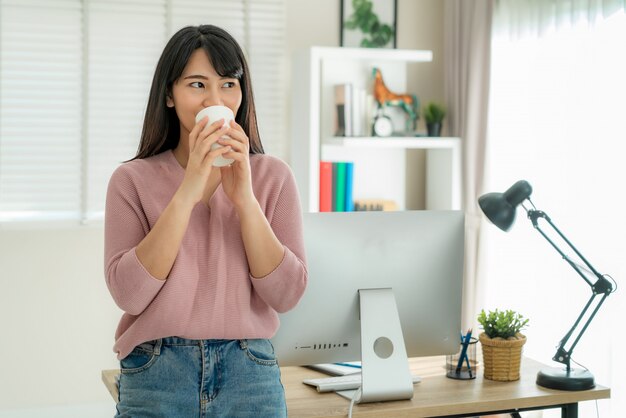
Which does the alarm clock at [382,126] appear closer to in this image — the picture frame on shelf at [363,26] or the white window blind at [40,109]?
the picture frame on shelf at [363,26]

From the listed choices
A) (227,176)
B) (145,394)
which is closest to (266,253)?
(227,176)

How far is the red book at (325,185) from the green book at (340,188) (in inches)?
1.3

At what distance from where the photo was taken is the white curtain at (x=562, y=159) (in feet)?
9.97

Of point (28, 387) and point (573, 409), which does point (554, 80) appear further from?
point (28, 387)

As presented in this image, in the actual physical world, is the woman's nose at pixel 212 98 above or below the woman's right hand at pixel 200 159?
above

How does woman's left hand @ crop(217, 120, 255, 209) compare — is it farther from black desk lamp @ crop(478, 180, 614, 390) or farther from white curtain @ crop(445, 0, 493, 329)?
white curtain @ crop(445, 0, 493, 329)

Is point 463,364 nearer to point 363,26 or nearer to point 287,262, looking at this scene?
point 287,262

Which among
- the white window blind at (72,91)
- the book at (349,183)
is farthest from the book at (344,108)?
the white window blind at (72,91)

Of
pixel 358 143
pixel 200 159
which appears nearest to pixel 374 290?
pixel 200 159

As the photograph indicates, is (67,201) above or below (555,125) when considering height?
below

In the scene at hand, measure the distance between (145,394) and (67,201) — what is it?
248 centimetres

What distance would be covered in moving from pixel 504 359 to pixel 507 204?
1.30 ft

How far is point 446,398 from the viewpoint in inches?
74.6

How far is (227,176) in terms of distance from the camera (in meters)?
1.54
